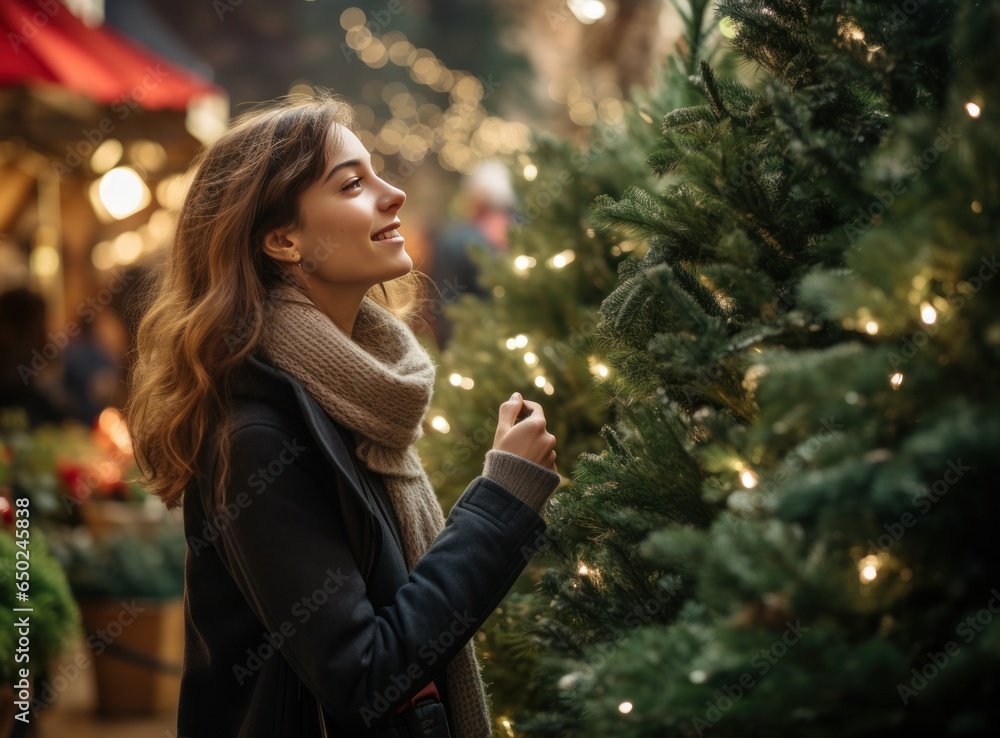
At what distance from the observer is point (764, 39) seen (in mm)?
1765

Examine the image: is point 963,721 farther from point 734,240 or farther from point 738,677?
point 734,240

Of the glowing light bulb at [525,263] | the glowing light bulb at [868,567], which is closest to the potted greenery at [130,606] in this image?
the glowing light bulb at [525,263]

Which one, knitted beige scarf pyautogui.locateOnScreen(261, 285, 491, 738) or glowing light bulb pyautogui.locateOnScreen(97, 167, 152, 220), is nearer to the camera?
knitted beige scarf pyautogui.locateOnScreen(261, 285, 491, 738)

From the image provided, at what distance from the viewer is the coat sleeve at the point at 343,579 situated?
161 centimetres

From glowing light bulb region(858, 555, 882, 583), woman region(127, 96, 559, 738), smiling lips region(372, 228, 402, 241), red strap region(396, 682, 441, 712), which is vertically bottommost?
red strap region(396, 682, 441, 712)

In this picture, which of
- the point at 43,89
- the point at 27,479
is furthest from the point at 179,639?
the point at 43,89

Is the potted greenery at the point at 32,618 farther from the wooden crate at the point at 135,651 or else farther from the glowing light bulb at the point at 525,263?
the glowing light bulb at the point at 525,263

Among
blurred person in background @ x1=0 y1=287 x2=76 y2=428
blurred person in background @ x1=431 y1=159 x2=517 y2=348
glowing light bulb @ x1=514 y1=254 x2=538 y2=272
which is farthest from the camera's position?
blurred person in background @ x1=431 y1=159 x2=517 y2=348

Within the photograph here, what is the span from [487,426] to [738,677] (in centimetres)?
182

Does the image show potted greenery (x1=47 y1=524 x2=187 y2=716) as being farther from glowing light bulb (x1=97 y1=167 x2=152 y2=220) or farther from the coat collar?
the coat collar

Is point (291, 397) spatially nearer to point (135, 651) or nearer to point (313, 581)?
point (313, 581)

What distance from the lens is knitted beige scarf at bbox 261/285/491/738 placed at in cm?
187

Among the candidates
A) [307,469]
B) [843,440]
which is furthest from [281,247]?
[843,440]

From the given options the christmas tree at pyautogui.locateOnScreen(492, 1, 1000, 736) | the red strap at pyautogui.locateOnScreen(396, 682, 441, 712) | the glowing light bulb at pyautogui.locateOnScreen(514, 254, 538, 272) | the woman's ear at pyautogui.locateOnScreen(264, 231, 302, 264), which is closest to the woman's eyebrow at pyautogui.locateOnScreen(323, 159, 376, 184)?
the woman's ear at pyautogui.locateOnScreen(264, 231, 302, 264)
